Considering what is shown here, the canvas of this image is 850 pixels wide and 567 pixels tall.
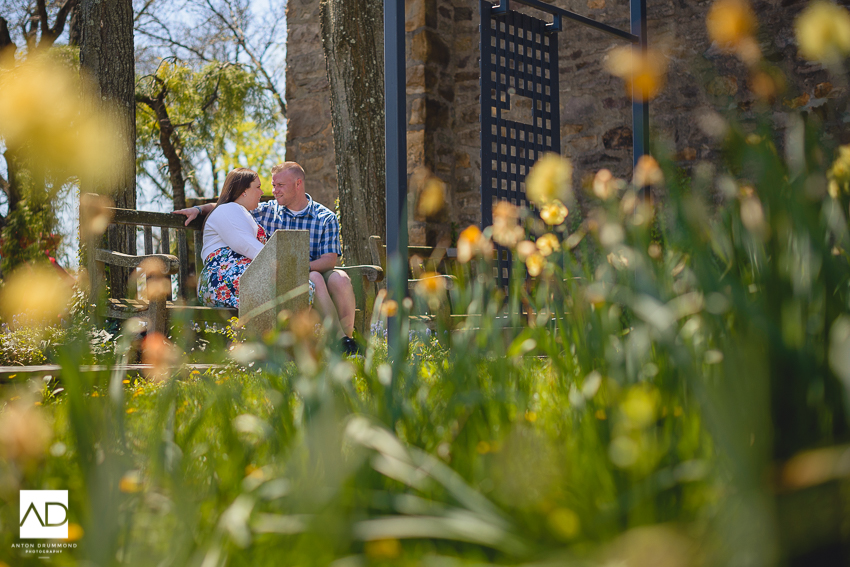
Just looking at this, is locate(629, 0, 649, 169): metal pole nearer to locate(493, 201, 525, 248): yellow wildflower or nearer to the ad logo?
locate(493, 201, 525, 248): yellow wildflower

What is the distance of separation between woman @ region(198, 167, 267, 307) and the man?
0.27m

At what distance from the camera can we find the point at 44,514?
3.50ft

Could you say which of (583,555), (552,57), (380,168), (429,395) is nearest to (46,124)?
(380,168)

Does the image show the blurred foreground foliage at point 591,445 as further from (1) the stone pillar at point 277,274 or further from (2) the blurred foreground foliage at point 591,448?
(1) the stone pillar at point 277,274

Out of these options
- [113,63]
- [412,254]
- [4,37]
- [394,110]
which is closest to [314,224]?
[412,254]

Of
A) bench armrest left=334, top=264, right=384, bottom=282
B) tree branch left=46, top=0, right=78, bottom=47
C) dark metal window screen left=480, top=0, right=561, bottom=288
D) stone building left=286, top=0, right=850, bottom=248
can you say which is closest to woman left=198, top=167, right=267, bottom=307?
bench armrest left=334, top=264, right=384, bottom=282

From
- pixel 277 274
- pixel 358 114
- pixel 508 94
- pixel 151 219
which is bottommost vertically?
pixel 277 274

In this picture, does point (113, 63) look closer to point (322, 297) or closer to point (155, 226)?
point (155, 226)

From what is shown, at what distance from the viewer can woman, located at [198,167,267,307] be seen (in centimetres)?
404

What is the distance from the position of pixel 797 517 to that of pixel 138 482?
3.01 ft

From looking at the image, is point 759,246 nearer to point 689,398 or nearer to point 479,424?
point 689,398

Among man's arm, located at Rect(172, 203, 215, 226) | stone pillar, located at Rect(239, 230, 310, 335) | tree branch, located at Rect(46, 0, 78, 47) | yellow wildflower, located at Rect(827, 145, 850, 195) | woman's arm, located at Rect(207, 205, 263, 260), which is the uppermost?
tree branch, located at Rect(46, 0, 78, 47)

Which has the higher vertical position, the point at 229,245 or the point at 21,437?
the point at 229,245

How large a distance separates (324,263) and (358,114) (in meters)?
1.61
